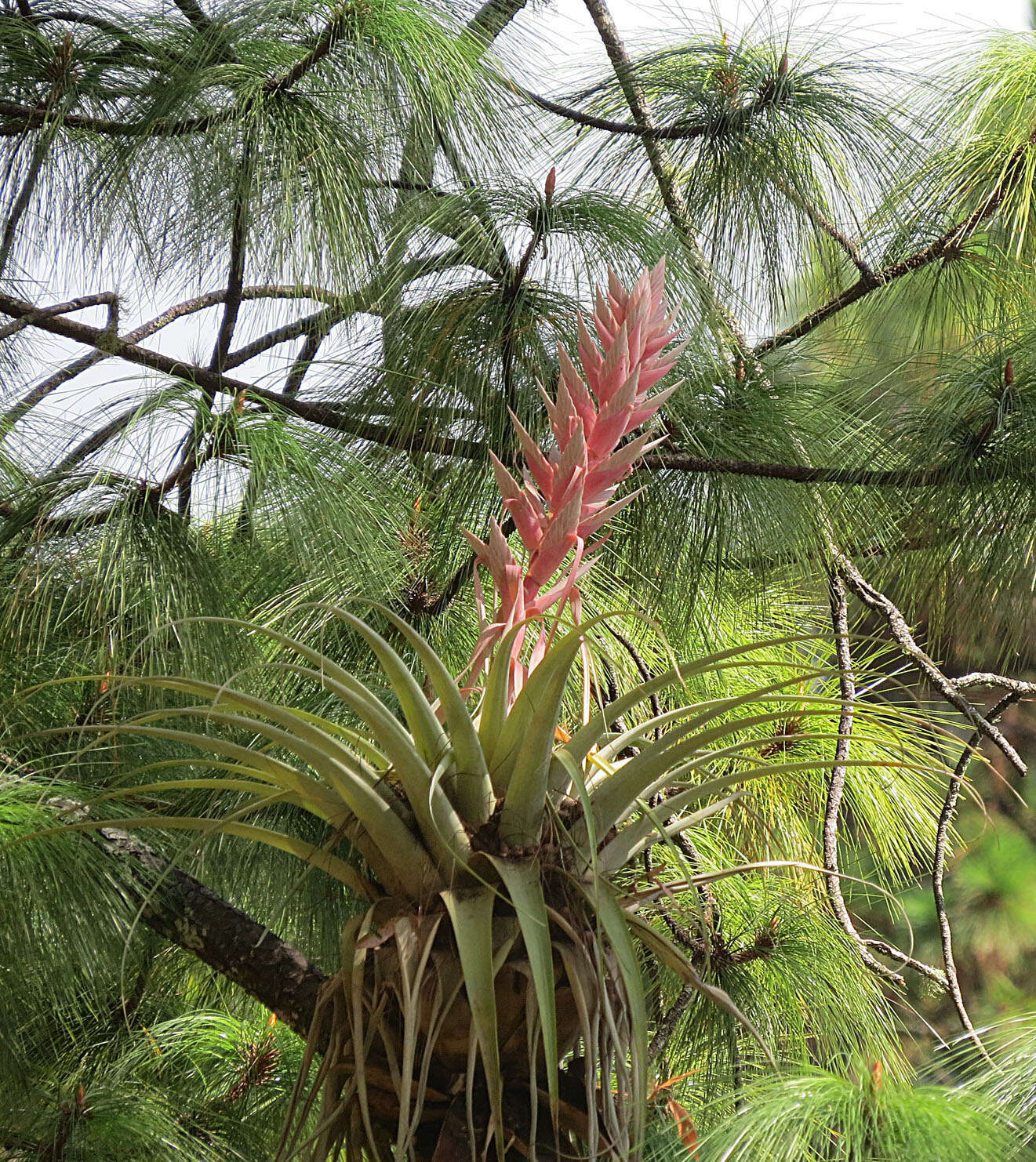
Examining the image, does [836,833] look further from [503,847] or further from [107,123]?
[107,123]

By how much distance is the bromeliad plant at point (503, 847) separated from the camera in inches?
18.3

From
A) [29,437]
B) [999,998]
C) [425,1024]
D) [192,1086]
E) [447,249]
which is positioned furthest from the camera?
[999,998]

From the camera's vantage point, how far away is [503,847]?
0.48 metres

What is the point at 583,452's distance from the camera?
0.49 meters

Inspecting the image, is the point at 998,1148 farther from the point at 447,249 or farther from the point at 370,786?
the point at 447,249

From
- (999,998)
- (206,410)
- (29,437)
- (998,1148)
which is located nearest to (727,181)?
(206,410)

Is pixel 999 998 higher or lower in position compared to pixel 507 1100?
lower

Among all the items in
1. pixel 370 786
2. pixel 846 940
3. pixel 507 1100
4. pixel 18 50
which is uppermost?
pixel 18 50

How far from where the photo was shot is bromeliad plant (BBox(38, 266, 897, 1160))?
465mm

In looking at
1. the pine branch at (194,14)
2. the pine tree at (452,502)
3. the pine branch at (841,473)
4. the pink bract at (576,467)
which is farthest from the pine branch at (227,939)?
the pine branch at (194,14)

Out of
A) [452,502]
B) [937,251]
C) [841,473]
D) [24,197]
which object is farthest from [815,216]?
[24,197]

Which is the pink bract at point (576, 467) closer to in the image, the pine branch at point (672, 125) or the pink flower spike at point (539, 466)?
the pink flower spike at point (539, 466)

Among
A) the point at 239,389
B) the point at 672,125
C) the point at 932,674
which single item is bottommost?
the point at 932,674

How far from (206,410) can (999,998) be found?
3524mm
